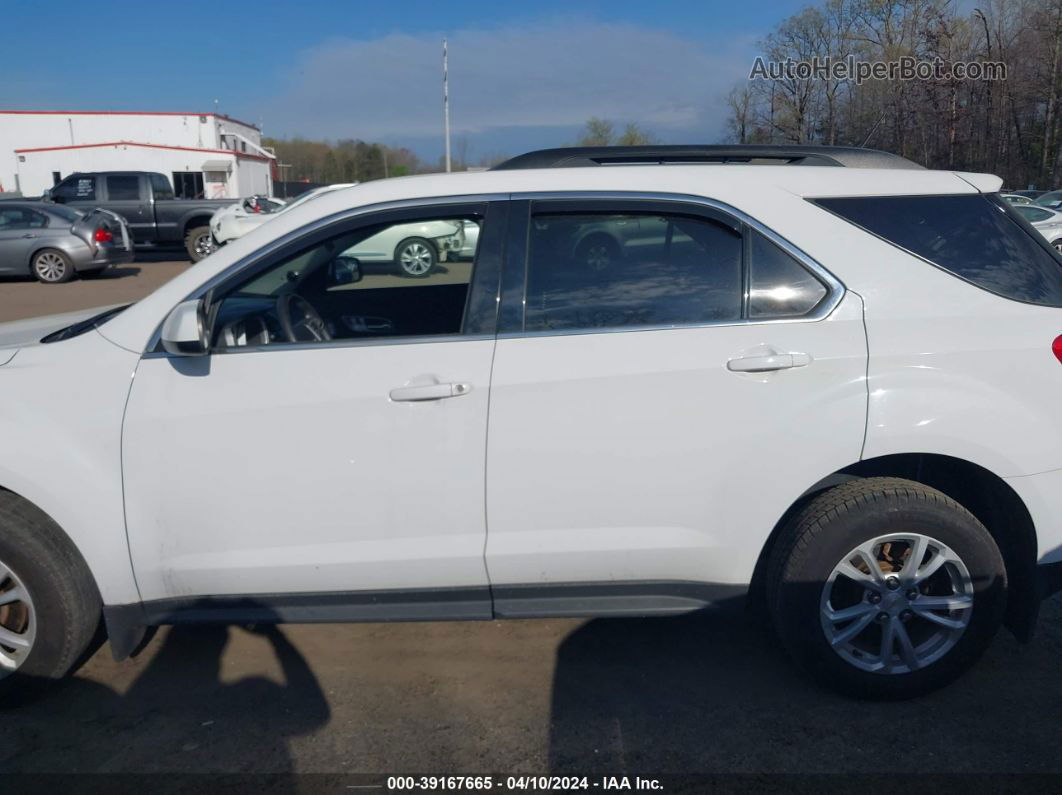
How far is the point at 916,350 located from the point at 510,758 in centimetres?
190

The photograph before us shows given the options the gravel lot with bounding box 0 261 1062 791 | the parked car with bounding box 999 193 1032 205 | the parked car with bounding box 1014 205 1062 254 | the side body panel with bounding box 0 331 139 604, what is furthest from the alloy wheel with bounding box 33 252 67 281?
the parked car with bounding box 999 193 1032 205

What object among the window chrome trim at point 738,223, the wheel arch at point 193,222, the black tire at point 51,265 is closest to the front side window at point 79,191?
the wheel arch at point 193,222

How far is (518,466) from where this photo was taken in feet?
9.50

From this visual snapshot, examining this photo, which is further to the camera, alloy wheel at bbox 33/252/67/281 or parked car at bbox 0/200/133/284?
alloy wheel at bbox 33/252/67/281

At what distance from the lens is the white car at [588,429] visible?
9.45 ft

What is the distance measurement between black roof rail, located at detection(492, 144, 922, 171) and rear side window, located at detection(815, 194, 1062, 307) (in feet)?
0.92

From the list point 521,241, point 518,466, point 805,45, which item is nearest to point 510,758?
point 518,466

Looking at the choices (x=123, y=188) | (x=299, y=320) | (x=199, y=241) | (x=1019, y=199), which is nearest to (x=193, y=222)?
(x=199, y=241)

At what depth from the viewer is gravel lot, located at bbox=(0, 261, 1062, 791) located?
288cm

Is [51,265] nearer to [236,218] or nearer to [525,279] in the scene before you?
[236,218]

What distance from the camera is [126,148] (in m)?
33.9

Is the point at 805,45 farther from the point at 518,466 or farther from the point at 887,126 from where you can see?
the point at 518,466

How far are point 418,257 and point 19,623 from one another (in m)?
2.23

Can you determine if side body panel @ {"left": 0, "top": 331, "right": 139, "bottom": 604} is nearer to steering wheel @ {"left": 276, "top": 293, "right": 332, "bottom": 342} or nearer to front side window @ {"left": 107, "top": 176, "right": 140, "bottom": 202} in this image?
steering wheel @ {"left": 276, "top": 293, "right": 332, "bottom": 342}
